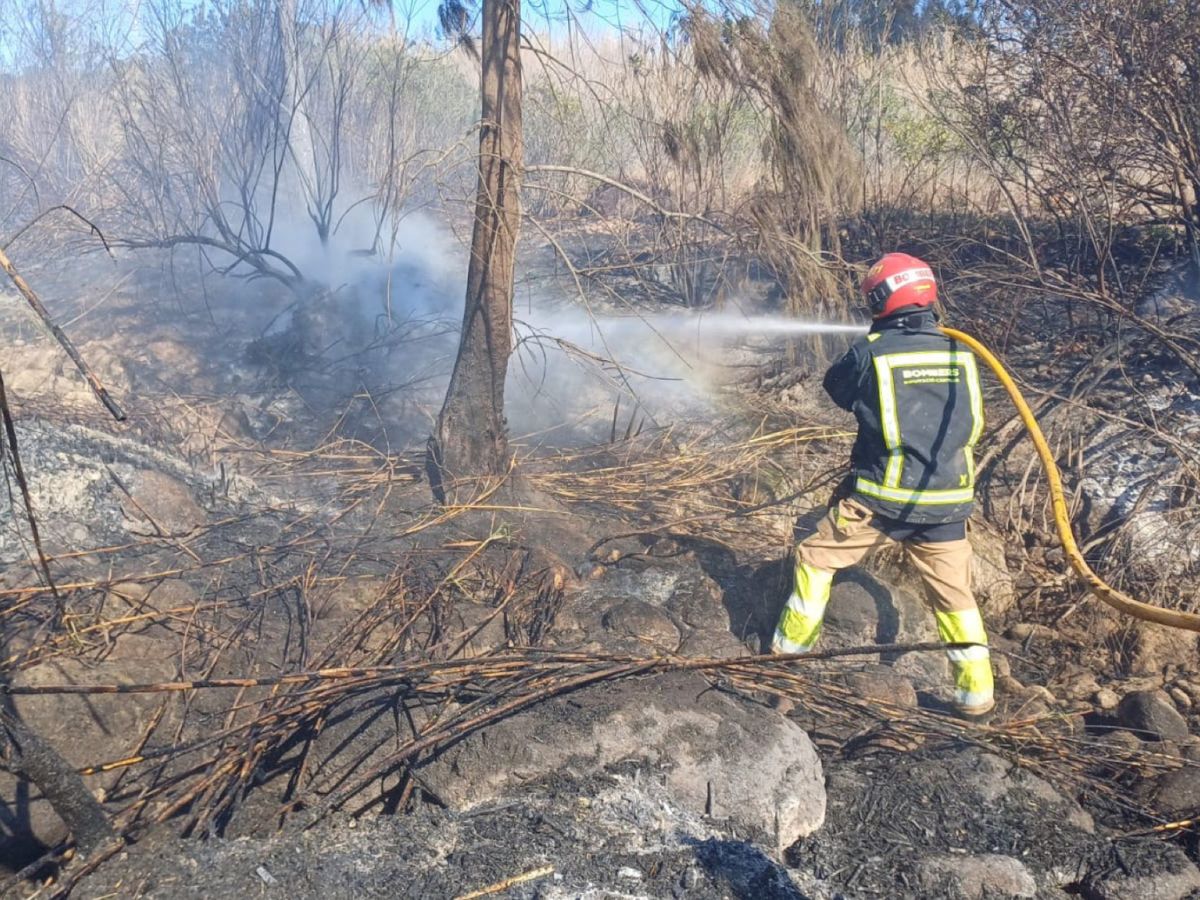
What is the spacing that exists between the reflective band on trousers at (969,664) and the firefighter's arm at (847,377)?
1.13m

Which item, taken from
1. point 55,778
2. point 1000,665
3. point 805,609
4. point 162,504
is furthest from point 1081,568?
point 162,504

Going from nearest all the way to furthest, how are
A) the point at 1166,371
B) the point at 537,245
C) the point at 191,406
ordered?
the point at 1166,371, the point at 191,406, the point at 537,245

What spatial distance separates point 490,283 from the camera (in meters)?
5.15

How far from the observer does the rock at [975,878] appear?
9.27 ft

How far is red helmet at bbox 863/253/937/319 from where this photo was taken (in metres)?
4.01

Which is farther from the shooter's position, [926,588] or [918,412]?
[926,588]

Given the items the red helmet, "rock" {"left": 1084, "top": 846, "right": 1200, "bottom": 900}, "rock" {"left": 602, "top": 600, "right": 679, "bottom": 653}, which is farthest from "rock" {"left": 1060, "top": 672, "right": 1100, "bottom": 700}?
the red helmet

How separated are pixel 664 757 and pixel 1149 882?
163 cm

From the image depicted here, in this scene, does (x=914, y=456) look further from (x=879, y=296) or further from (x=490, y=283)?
(x=490, y=283)

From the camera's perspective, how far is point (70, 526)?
476 cm

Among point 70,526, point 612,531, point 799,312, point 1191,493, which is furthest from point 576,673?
point 1191,493

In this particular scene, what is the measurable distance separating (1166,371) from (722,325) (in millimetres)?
3274

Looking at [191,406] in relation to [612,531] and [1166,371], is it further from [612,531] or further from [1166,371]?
[1166,371]

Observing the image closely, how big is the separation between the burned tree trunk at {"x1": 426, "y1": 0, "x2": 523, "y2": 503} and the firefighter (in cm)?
201
